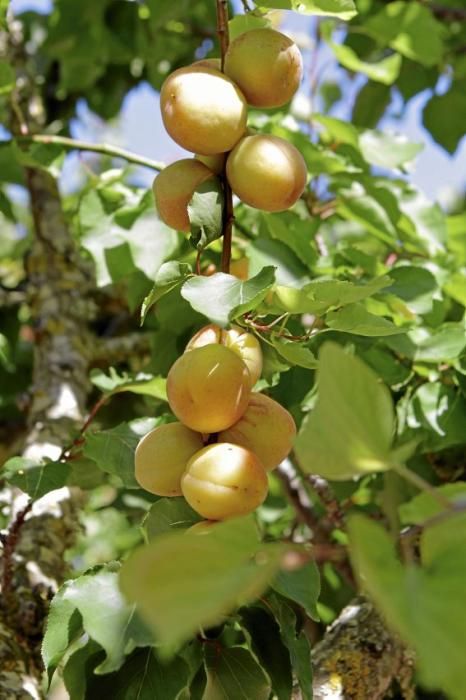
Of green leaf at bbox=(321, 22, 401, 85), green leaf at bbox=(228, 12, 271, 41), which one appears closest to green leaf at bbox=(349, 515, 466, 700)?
green leaf at bbox=(228, 12, 271, 41)

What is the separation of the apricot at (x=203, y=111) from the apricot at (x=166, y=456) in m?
0.25

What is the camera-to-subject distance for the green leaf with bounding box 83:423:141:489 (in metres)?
0.97

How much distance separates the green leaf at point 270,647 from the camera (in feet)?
2.70

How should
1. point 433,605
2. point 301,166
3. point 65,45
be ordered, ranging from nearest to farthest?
point 433,605 → point 301,166 → point 65,45

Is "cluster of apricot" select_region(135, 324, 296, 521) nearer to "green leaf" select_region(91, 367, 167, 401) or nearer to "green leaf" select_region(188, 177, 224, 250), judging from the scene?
"green leaf" select_region(188, 177, 224, 250)

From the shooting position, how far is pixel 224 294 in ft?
2.47

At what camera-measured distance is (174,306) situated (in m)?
1.18

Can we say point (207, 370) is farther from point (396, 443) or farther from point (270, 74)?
point (396, 443)

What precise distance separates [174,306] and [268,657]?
1.63 feet

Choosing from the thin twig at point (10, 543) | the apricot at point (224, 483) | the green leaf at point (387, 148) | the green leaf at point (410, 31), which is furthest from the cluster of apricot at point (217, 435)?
the green leaf at point (410, 31)

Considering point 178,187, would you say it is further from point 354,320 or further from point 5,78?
point 5,78

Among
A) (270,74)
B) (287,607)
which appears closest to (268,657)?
(287,607)

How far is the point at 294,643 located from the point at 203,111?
1.55 ft

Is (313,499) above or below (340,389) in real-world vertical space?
below
